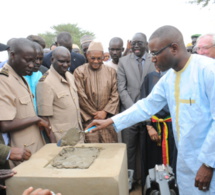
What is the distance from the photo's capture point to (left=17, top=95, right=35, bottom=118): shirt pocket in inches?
83.0

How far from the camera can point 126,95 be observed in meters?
3.39

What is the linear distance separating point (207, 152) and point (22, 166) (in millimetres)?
1279

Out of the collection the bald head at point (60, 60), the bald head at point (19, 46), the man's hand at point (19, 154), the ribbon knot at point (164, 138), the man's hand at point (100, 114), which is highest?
the bald head at point (19, 46)

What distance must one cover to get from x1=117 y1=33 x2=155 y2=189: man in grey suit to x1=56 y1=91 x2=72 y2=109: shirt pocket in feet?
2.97

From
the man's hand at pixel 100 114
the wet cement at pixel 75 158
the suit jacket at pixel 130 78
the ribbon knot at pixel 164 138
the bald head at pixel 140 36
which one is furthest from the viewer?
the bald head at pixel 140 36

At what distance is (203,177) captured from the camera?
171cm

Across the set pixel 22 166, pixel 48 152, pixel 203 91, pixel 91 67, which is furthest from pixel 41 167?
pixel 91 67

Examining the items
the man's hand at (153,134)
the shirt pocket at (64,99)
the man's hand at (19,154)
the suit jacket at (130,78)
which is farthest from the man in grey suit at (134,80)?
the man's hand at (19,154)

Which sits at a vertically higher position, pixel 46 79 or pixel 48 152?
pixel 46 79

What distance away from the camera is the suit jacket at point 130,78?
346 centimetres

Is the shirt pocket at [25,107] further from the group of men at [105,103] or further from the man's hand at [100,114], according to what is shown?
the man's hand at [100,114]

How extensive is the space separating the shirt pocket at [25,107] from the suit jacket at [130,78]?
148cm

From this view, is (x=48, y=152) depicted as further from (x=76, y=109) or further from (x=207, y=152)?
(x=207, y=152)

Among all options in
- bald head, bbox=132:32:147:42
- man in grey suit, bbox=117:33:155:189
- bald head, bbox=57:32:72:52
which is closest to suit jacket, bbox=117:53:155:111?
man in grey suit, bbox=117:33:155:189
